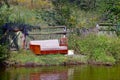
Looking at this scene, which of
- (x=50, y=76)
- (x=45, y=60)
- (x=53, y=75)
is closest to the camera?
(x=50, y=76)

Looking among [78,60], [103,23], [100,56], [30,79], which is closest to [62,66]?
[78,60]

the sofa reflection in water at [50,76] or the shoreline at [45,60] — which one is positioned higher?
the shoreline at [45,60]

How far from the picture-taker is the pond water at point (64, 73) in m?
19.2

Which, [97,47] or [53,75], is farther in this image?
[97,47]

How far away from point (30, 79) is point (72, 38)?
22.0 feet

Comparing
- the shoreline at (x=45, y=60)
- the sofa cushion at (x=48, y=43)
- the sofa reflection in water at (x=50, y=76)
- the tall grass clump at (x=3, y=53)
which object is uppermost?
the sofa cushion at (x=48, y=43)

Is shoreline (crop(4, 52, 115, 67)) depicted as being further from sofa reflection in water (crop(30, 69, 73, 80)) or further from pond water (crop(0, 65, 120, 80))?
sofa reflection in water (crop(30, 69, 73, 80))

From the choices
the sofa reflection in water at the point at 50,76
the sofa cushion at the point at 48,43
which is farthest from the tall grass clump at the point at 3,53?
the sofa reflection in water at the point at 50,76

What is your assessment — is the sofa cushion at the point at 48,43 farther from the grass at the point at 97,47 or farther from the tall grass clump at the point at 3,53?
the tall grass clump at the point at 3,53

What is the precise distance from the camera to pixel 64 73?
20500mm

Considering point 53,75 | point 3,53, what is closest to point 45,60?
point 3,53

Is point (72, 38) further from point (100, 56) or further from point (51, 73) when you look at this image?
point (51, 73)

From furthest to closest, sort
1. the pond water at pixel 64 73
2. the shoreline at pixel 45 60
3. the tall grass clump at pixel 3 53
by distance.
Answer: the shoreline at pixel 45 60 < the tall grass clump at pixel 3 53 < the pond water at pixel 64 73

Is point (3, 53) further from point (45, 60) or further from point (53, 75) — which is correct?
point (53, 75)
